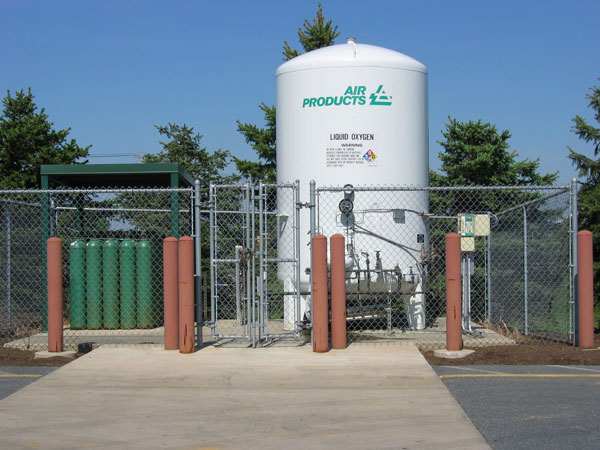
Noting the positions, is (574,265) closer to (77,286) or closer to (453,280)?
(453,280)

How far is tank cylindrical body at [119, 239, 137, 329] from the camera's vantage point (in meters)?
12.2

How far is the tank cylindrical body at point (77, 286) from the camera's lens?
12.2 meters

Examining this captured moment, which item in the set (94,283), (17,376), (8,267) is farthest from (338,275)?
(8,267)

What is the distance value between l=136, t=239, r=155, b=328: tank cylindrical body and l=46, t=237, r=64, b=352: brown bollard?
2.76m

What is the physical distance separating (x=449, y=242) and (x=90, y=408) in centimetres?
472

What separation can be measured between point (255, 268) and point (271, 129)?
11.1m

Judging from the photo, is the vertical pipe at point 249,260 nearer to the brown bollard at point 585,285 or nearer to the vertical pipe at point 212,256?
the vertical pipe at point 212,256

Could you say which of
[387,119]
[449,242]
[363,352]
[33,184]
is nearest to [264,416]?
[363,352]

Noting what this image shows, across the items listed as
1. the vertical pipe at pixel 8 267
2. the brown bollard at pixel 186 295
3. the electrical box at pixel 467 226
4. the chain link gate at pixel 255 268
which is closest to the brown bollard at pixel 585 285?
the electrical box at pixel 467 226

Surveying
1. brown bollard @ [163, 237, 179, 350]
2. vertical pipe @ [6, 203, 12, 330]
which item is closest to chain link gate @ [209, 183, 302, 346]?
brown bollard @ [163, 237, 179, 350]

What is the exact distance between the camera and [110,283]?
12.2m

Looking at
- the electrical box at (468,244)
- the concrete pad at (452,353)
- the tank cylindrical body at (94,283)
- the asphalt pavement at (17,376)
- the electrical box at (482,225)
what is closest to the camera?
the asphalt pavement at (17,376)

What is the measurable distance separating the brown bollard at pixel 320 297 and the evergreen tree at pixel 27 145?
1423cm

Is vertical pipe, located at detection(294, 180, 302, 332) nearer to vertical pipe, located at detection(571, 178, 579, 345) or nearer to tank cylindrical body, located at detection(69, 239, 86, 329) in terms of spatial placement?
vertical pipe, located at detection(571, 178, 579, 345)
